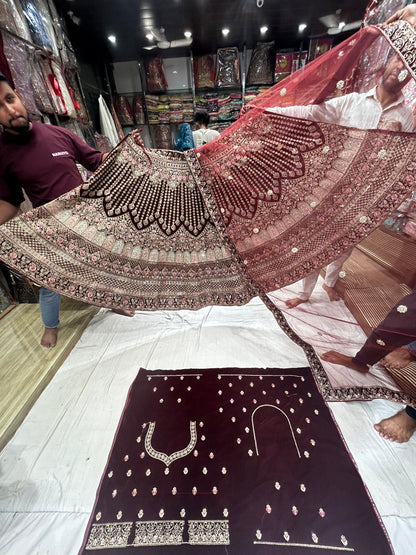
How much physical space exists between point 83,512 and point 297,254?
114 centimetres

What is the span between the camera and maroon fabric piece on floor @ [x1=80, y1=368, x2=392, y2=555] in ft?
2.27

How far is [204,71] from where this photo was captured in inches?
113

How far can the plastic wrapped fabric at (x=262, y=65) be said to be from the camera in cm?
271

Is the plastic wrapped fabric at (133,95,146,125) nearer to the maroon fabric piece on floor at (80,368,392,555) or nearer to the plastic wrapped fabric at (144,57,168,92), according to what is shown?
the plastic wrapped fabric at (144,57,168,92)

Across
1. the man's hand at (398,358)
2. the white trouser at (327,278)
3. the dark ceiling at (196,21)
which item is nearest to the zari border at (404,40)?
the white trouser at (327,278)

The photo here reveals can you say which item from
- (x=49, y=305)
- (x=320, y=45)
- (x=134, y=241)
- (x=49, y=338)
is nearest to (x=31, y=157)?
(x=134, y=241)

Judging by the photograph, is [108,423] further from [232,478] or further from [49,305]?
[49,305]

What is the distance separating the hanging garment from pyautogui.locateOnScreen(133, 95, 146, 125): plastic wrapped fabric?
463 mm

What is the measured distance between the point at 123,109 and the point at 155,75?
0.57m

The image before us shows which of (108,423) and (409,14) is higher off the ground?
(409,14)

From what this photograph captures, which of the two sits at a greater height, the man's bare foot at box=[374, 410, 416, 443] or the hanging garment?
the hanging garment

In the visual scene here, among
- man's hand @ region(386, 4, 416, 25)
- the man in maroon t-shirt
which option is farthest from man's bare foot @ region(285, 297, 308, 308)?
the man in maroon t-shirt

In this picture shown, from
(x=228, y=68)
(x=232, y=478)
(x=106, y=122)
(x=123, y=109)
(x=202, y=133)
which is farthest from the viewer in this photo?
(x=123, y=109)

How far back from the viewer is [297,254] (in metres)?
0.87
